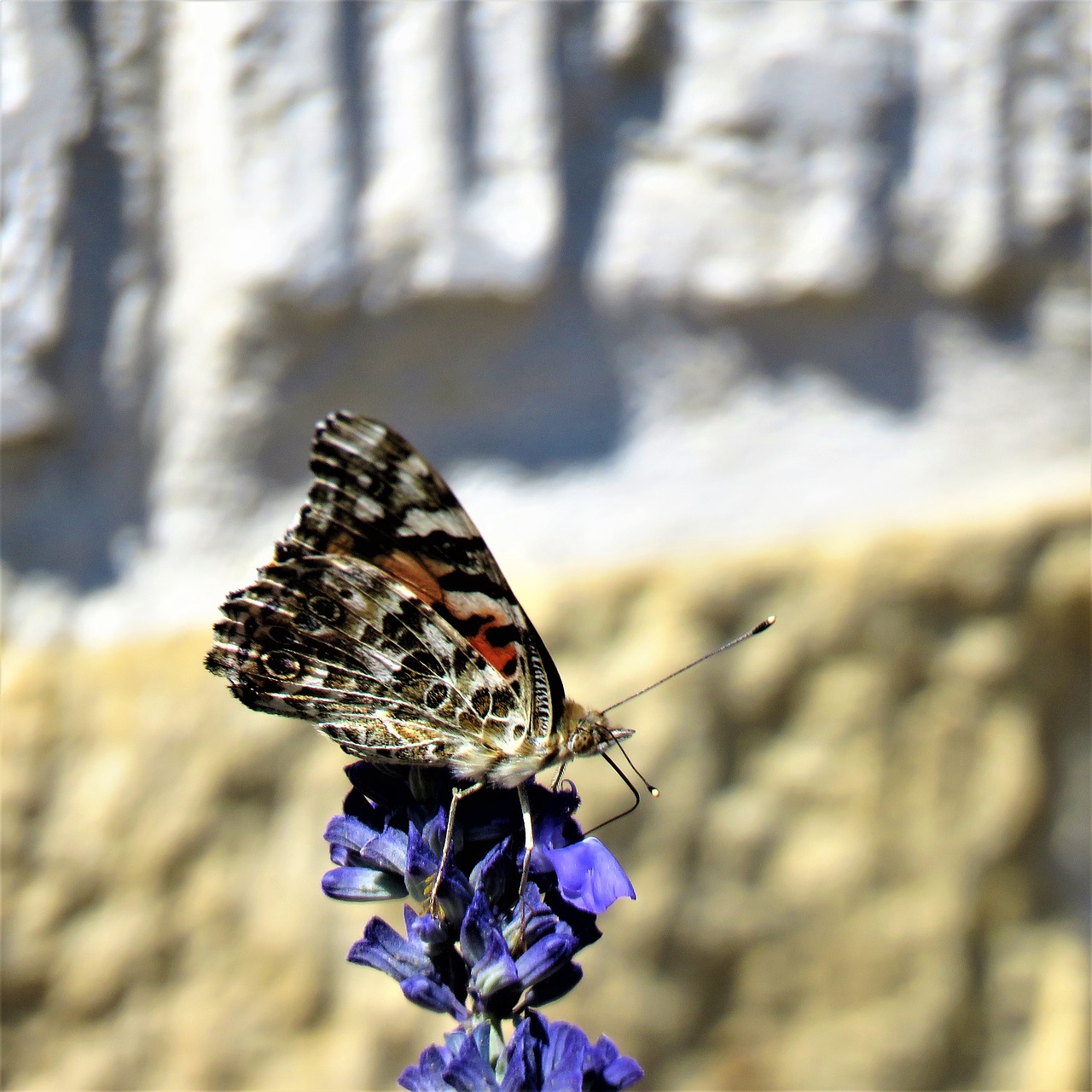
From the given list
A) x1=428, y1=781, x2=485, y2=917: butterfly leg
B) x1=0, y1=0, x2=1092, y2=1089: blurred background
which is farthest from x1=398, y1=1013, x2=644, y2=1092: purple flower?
x1=0, y1=0, x2=1092, y2=1089: blurred background

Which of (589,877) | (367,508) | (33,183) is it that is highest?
(33,183)

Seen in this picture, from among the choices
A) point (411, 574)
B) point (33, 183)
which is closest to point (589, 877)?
point (411, 574)

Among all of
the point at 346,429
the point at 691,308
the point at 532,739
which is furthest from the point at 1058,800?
the point at 346,429

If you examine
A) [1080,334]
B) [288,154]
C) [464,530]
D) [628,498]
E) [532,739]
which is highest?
[288,154]

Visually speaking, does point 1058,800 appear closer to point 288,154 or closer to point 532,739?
point 532,739

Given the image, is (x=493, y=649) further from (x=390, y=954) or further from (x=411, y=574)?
(x=390, y=954)

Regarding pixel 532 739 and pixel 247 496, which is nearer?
pixel 532 739
